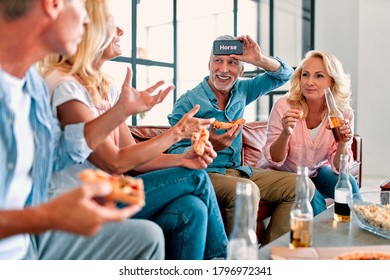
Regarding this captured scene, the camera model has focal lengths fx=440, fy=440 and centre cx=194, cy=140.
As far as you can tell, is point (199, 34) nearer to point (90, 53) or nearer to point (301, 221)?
point (90, 53)

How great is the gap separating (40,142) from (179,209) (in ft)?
1.96

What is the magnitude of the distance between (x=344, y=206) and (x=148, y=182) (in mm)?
706

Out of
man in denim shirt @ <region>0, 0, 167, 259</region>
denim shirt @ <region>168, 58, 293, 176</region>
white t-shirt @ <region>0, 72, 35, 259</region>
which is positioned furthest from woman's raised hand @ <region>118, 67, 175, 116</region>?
denim shirt @ <region>168, 58, 293, 176</region>

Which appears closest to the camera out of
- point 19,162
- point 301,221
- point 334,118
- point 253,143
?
point 19,162

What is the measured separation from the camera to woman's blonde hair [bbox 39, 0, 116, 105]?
4.46 feet

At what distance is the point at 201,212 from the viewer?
1549 mm

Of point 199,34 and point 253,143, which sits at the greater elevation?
point 199,34

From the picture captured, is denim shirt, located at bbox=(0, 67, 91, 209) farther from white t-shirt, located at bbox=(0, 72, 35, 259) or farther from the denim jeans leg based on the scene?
the denim jeans leg

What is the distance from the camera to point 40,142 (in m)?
1.10

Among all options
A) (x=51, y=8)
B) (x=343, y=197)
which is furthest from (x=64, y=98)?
(x=343, y=197)

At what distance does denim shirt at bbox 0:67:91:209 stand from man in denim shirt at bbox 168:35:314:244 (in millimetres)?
959
